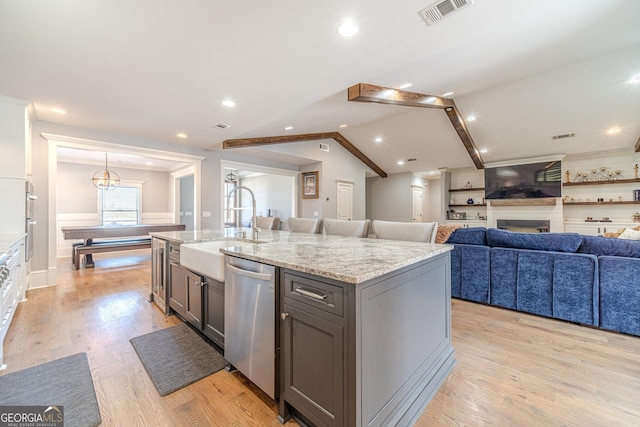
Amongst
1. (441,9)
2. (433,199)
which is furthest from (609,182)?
(441,9)

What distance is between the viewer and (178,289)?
2.69m

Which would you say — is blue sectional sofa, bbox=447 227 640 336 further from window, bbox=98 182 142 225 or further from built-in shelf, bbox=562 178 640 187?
window, bbox=98 182 142 225

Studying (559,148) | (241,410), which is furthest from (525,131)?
(241,410)

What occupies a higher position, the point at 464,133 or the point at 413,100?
the point at 413,100

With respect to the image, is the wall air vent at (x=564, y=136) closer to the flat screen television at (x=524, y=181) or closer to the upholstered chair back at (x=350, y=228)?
the flat screen television at (x=524, y=181)

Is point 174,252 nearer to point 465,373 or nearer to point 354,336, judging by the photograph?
point 354,336

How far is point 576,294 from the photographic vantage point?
268 centimetres

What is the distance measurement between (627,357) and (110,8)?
4.81 meters

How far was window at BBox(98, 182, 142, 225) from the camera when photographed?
762 centimetres

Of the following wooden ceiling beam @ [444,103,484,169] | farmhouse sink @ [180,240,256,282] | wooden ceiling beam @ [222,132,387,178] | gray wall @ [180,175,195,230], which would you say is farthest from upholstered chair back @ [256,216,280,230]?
gray wall @ [180,175,195,230]

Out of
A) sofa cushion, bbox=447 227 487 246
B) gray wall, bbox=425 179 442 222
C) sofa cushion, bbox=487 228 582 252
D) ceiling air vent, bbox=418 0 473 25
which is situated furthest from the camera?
gray wall, bbox=425 179 442 222

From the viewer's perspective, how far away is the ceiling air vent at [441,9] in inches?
74.4

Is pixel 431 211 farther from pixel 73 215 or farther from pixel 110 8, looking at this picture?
pixel 73 215

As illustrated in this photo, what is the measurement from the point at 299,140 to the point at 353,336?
18.1 feet
